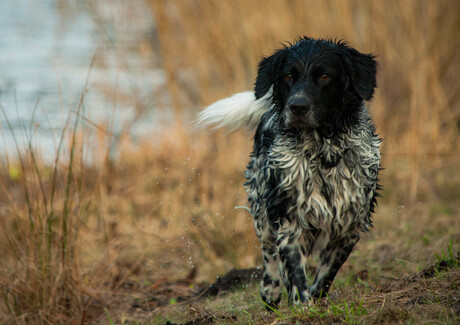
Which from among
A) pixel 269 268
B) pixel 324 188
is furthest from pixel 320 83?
pixel 269 268

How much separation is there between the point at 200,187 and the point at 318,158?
137 inches

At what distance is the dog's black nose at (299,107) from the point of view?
341 cm

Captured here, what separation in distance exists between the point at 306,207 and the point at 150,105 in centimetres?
426

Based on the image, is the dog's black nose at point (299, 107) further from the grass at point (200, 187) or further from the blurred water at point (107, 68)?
the blurred water at point (107, 68)

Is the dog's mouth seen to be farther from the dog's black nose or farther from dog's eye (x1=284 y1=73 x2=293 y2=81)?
dog's eye (x1=284 y1=73 x2=293 y2=81)

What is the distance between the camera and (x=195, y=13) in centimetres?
753

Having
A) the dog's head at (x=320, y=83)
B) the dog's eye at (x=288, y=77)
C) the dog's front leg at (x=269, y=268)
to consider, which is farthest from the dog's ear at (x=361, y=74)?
the dog's front leg at (x=269, y=268)

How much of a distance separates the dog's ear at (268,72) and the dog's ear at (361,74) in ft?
1.32

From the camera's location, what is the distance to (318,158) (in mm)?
3602

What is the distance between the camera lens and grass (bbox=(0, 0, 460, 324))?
170 inches

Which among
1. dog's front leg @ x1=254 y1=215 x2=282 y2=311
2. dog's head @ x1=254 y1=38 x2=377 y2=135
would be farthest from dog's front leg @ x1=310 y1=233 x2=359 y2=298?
dog's head @ x1=254 y1=38 x2=377 y2=135

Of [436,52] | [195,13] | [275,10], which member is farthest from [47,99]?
[436,52]

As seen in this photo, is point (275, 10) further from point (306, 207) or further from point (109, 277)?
point (306, 207)

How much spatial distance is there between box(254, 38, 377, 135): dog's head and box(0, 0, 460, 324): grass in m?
1.04
